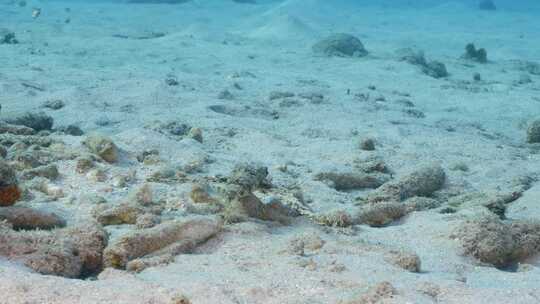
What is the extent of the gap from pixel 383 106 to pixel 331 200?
5825 mm

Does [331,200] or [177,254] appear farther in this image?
[331,200]

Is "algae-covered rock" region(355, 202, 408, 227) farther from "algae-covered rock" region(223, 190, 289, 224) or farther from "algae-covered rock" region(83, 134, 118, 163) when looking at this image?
"algae-covered rock" region(83, 134, 118, 163)

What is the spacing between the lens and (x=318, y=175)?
22.2 ft

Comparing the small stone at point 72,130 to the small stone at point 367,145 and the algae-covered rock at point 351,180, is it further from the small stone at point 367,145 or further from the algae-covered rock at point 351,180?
the small stone at point 367,145

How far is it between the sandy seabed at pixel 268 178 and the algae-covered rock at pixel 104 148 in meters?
0.02

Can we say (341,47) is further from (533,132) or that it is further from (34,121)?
(34,121)

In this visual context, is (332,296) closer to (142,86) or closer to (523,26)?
(142,86)

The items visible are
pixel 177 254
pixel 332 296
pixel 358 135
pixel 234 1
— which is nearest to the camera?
pixel 332 296

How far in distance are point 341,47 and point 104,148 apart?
45.3 feet

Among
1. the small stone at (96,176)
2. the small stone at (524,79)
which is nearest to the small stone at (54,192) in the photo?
the small stone at (96,176)

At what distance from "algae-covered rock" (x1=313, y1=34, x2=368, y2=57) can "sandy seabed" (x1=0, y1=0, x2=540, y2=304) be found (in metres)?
1.68

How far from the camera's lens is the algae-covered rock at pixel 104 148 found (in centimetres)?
612

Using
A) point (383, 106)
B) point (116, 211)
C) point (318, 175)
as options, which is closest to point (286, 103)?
point (383, 106)

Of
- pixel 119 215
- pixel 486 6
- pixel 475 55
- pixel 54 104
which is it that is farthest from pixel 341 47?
pixel 486 6
